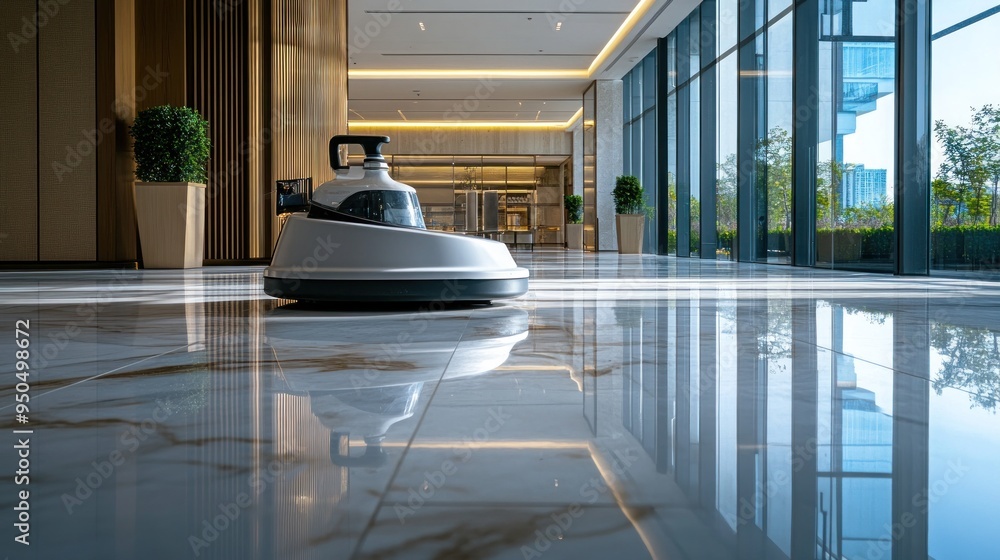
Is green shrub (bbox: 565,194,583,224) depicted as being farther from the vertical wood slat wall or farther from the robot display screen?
the robot display screen

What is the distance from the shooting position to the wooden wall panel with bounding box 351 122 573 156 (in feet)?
93.5

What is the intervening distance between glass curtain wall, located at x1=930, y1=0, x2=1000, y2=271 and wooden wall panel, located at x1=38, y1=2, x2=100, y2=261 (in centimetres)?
922

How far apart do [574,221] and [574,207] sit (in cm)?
65

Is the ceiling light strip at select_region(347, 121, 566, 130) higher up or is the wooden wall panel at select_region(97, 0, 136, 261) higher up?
the ceiling light strip at select_region(347, 121, 566, 130)

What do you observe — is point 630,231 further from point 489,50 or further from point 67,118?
point 67,118

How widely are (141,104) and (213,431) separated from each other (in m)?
9.88

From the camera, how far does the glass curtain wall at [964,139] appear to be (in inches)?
297

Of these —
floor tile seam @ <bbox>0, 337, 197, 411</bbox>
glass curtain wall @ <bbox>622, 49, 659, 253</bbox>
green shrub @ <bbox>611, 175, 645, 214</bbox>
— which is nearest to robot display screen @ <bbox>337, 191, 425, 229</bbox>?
floor tile seam @ <bbox>0, 337, 197, 411</bbox>

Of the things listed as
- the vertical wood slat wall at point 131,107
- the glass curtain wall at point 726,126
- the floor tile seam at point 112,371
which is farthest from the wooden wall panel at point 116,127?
the glass curtain wall at point 726,126

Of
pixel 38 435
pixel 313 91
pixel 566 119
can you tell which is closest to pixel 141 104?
pixel 313 91

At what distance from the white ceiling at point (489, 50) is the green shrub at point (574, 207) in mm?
2845

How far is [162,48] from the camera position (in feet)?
33.2

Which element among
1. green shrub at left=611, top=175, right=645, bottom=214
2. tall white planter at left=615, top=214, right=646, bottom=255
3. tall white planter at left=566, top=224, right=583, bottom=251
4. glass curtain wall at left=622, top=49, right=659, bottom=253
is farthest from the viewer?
tall white planter at left=566, top=224, right=583, bottom=251

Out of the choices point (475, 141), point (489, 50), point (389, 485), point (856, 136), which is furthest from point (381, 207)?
point (475, 141)
